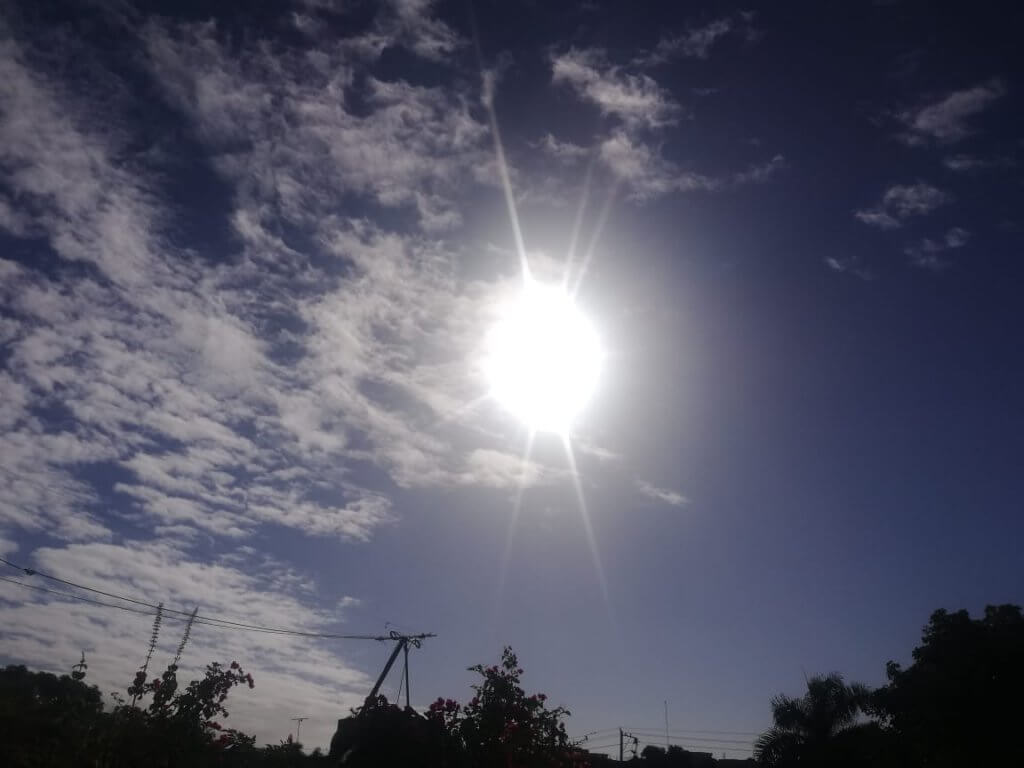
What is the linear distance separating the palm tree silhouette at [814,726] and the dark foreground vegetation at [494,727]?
5cm

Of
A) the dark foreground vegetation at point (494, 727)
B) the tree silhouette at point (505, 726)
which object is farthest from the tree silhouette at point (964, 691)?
the tree silhouette at point (505, 726)

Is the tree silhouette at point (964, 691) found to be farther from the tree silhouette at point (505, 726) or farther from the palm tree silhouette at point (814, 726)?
the tree silhouette at point (505, 726)

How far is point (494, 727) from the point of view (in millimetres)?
14633

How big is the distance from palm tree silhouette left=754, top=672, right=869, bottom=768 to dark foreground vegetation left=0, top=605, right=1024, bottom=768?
5 cm

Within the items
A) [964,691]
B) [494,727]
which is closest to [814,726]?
[964,691]

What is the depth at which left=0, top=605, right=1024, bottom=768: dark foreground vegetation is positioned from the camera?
10.7 meters

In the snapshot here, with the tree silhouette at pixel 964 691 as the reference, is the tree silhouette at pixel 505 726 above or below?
below

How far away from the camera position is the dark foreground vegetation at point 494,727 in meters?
10.7

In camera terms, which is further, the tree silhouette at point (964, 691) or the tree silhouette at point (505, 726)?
the tree silhouette at point (964, 691)

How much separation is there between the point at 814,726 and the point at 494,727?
1061 inches

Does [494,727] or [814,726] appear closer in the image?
[494,727]

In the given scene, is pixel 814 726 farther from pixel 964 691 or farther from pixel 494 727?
A: pixel 494 727

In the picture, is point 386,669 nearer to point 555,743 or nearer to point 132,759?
point 555,743

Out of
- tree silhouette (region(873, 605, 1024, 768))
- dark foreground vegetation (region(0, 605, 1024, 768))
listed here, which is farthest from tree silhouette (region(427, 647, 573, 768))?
tree silhouette (region(873, 605, 1024, 768))
